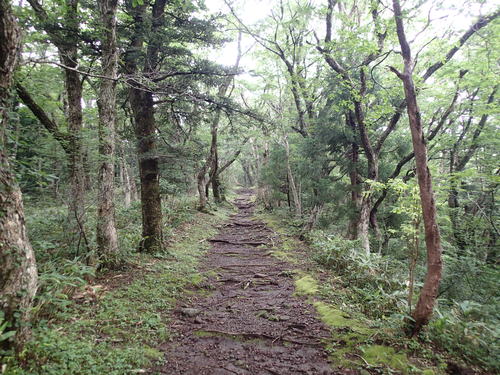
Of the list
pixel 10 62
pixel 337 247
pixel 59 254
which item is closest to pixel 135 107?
pixel 59 254

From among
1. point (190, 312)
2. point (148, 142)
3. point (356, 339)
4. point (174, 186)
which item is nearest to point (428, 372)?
point (356, 339)

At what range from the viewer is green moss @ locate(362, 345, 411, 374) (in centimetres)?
327

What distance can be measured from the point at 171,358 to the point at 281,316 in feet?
6.82

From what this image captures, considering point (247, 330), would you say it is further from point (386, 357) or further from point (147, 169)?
point (147, 169)

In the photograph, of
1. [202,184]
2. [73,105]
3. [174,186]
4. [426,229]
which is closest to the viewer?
[426,229]

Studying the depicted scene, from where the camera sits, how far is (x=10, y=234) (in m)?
2.61

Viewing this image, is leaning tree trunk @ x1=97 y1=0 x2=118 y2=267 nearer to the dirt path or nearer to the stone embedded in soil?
the stone embedded in soil

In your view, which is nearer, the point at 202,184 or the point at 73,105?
the point at 73,105

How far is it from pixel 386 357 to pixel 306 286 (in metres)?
2.70

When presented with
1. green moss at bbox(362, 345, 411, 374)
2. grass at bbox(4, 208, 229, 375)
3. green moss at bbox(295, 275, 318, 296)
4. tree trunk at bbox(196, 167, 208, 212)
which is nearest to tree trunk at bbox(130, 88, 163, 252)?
grass at bbox(4, 208, 229, 375)

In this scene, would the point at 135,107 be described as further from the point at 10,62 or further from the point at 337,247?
the point at 337,247

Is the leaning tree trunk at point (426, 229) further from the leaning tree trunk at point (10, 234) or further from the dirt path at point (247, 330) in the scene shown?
the leaning tree trunk at point (10, 234)

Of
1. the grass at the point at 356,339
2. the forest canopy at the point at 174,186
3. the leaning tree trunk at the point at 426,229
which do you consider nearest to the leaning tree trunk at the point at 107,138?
the forest canopy at the point at 174,186

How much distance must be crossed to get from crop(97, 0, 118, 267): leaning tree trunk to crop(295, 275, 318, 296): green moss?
4.13 m
